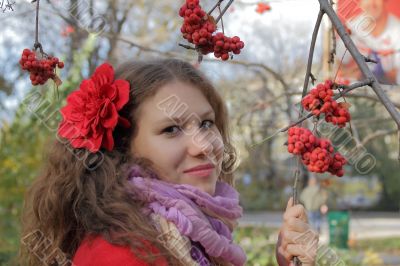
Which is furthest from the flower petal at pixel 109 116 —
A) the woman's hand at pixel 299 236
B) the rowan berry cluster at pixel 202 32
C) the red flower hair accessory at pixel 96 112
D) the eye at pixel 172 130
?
the woman's hand at pixel 299 236

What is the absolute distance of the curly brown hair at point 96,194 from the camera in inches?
52.1

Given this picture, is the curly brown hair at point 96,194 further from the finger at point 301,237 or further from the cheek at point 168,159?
the finger at point 301,237

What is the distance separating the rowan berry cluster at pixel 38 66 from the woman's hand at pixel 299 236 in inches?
25.5

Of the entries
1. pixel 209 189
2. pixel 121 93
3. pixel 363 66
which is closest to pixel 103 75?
pixel 121 93

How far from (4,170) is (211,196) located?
3.78 m

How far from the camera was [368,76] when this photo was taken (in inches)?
38.6

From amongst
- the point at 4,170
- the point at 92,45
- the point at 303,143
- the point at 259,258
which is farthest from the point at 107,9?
the point at 303,143

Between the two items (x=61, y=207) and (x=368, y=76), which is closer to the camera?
(x=368, y=76)

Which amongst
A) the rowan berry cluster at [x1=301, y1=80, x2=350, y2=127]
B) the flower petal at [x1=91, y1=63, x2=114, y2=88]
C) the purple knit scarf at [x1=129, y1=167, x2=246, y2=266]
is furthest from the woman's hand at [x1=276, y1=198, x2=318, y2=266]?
the flower petal at [x1=91, y1=63, x2=114, y2=88]

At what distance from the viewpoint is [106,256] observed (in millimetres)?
1259

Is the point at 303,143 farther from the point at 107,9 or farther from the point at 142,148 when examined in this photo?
the point at 107,9

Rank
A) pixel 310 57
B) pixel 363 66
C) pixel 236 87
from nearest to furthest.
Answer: pixel 363 66
pixel 310 57
pixel 236 87

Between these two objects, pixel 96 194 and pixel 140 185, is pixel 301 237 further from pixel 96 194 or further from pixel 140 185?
pixel 96 194

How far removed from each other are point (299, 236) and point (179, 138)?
1.22ft
